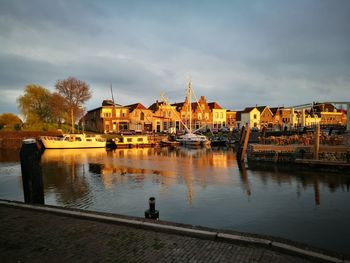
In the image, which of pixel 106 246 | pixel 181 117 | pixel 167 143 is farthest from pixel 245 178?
pixel 181 117

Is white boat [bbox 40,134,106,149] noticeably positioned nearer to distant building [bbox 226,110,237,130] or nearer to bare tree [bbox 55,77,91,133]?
bare tree [bbox 55,77,91,133]

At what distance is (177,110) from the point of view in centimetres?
9088

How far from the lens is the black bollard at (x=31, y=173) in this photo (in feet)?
36.2

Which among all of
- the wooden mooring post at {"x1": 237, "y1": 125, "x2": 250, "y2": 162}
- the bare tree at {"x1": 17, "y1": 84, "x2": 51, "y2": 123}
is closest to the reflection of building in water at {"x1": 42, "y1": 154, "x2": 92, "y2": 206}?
the wooden mooring post at {"x1": 237, "y1": 125, "x2": 250, "y2": 162}

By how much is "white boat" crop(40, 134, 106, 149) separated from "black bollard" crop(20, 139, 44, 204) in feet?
166

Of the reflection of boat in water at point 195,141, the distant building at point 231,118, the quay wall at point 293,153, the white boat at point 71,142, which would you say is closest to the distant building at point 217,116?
the distant building at point 231,118

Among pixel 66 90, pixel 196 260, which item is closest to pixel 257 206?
pixel 196 260

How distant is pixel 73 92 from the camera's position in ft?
234

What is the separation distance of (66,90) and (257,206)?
65.7 metres

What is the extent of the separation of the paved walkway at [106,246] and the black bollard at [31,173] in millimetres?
2788

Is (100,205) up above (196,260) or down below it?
below

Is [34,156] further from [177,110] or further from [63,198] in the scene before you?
[177,110]

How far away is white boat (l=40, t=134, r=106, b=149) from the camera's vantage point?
58125 millimetres

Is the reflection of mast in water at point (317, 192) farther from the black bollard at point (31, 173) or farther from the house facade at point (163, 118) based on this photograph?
the house facade at point (163, 118)
